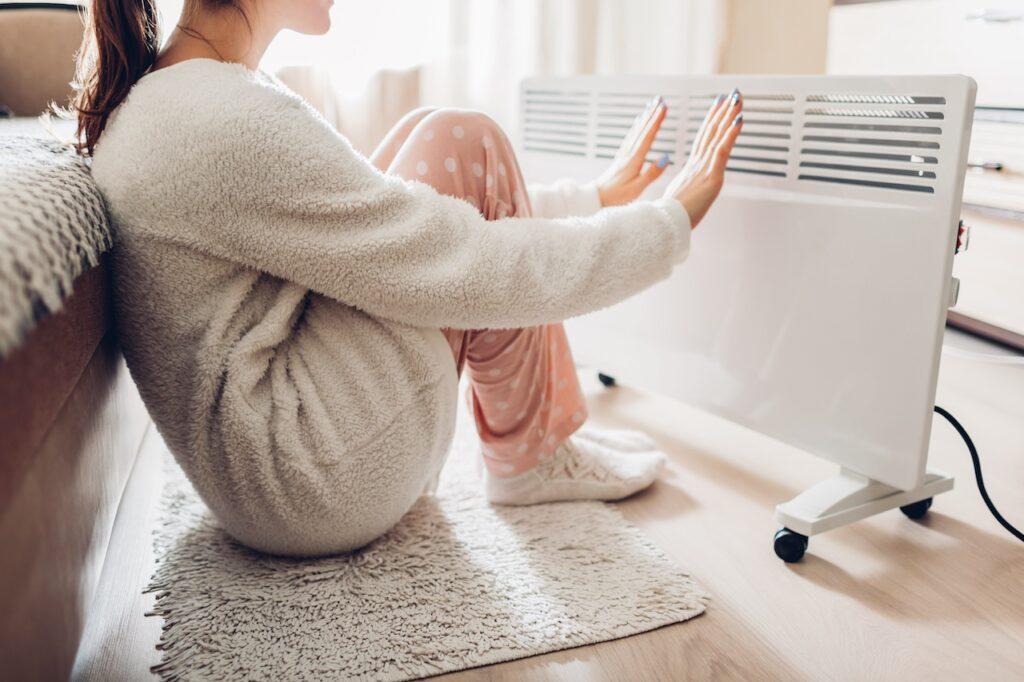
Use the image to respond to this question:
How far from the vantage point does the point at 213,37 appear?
810 millimetres

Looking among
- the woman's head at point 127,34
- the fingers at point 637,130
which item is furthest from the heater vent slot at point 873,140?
the woman's head at point 127,34

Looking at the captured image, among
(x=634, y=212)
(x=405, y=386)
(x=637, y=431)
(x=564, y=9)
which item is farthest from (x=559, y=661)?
(x=564, y=9)

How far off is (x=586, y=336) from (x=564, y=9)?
1.00m

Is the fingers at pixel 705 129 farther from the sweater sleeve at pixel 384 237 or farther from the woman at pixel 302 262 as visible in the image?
the sweater sleeve at pixel 384 237

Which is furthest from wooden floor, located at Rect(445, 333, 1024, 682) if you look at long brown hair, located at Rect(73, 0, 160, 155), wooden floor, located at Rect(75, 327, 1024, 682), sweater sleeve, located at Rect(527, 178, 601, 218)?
long brown hair, located at Rect(73, 0, 160, 155)

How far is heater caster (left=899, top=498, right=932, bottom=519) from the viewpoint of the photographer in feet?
3.57

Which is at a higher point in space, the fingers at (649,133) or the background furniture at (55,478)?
the fingers at (649,133)

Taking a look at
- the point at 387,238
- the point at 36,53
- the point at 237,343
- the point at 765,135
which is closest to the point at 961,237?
the point at 765,135

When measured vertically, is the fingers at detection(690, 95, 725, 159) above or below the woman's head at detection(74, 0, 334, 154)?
below

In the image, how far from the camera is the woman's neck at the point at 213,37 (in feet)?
2.60

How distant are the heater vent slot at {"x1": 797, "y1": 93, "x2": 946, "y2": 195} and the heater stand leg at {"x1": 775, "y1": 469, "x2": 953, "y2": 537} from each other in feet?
1.19

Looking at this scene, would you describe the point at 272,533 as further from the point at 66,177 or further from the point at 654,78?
the point at 654,78

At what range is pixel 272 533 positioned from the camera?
926 millimetres

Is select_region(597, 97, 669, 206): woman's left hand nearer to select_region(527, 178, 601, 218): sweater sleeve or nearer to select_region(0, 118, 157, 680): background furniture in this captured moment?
select_region(527, 178, 601, 218): sweater sleeve
